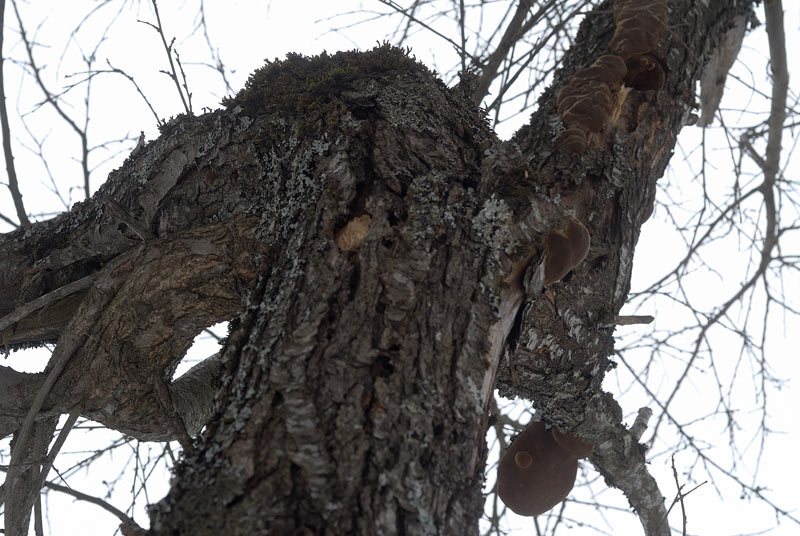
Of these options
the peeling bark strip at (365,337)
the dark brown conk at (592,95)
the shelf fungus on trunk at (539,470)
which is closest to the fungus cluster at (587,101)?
the dark brown conk at (592,95)

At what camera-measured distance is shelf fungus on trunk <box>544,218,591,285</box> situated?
50.9 inches

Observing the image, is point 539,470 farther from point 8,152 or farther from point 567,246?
point 8,152

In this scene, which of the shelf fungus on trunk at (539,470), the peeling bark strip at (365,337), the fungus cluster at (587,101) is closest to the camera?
the peeling bark strip at (365,337)

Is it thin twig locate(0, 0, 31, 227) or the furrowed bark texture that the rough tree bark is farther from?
thin twig locate(0, 0, 31, 227)

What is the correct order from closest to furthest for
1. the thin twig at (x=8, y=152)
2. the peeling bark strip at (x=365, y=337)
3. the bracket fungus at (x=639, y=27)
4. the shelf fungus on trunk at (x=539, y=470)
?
1. the peeling bark strip at (x=365, y=337)
2. the bracket fungus at (x=639, y=27)
3. the shelf fungus on trunk at (x=539, y=470)
4. the thin twig at (x=8, y=152)

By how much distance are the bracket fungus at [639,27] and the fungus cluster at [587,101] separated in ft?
0.20

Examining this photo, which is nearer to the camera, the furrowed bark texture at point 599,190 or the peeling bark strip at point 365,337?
the peeling bark strip at point 365,337

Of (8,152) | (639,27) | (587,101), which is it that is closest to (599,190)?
(587,101)

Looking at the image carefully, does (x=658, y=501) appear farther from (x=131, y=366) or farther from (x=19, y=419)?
(x=19, y=419)

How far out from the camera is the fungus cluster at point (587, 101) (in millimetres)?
1400

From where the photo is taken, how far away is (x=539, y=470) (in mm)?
1691

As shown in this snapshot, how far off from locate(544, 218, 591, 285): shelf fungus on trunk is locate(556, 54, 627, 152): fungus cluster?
8.8 inches

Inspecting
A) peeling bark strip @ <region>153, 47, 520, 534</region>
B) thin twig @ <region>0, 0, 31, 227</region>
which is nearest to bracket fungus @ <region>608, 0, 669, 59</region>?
peeling bark strip @ <region>153, 47, 520, 534</region>

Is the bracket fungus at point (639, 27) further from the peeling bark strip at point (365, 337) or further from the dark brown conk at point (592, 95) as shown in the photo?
the peeling bark strip at point (365, 337)
